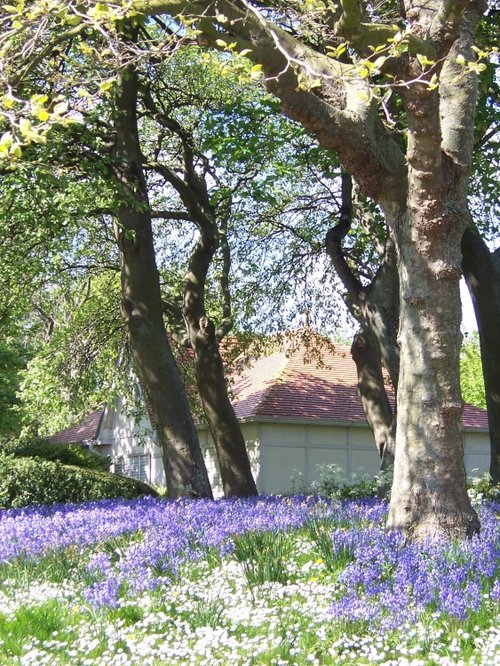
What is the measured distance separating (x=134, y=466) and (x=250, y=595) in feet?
109

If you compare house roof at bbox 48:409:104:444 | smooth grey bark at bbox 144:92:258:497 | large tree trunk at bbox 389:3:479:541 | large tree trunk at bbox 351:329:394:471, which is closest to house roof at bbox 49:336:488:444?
smooth grey bark at bbox 144:92:258:497

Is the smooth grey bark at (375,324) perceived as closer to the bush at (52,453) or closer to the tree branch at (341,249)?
the tree branch at (341,249)

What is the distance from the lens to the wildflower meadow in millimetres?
4559

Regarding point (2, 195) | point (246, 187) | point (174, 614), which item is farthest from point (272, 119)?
point (174, 614)

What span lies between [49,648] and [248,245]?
1605cm

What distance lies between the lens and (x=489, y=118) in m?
13.8

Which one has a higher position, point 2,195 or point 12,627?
point 2,195

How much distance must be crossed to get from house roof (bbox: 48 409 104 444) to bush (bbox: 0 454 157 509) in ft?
66.6

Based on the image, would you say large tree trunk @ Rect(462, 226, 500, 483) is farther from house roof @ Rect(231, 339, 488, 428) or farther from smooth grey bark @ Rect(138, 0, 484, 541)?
house roof @ Rect(231, 339, 488, 428)

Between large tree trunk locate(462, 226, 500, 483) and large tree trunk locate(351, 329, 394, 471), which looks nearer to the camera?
large tree trunk locate(462, 226, 500, 483)

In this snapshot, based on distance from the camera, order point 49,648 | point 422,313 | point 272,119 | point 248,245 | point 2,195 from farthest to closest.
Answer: point 248,245 → point 272,119 → point 2,195 → point 422,313 → point 49,648

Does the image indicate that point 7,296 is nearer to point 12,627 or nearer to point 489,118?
point 489,118

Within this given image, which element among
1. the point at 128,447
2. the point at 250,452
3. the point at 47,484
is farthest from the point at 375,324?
the point at 128,447

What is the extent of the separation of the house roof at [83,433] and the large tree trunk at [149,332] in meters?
26.4
